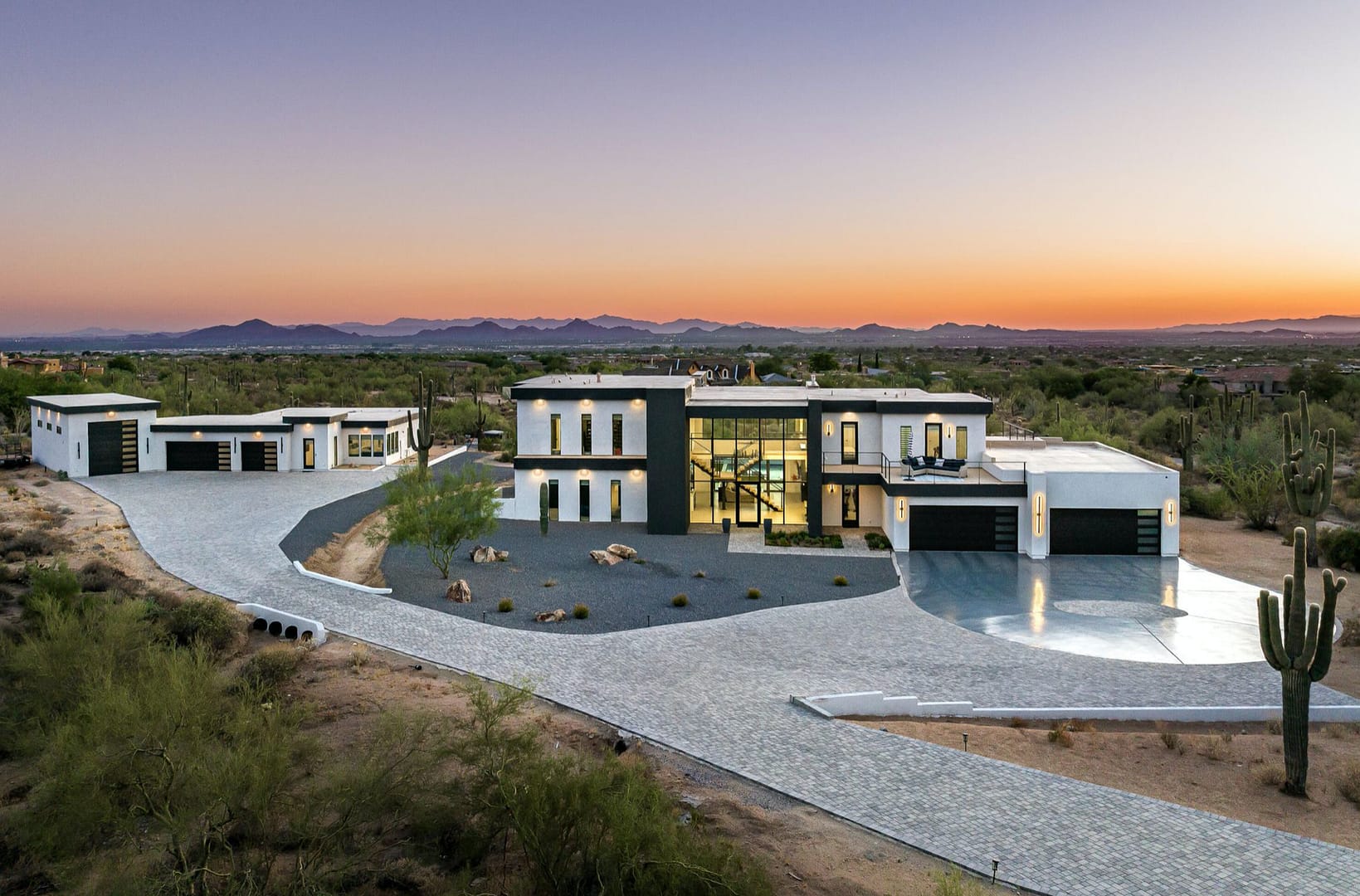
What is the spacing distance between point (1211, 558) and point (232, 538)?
2778 centimetres

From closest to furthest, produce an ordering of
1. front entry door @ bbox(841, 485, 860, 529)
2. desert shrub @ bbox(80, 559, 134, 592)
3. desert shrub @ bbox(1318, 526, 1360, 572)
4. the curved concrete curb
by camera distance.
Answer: desert shrub @ bbox(80, 559, 134, 592), the curved concrete curb, desert shrub @ bbox(1318, 526, 1360, 572), front entry door @ bbox(841, 485, 860, 529)

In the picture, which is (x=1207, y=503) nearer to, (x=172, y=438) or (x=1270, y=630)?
(x=1270, y=630)

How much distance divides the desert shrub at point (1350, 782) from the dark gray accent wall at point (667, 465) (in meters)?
19.2

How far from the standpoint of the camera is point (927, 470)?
29.3m

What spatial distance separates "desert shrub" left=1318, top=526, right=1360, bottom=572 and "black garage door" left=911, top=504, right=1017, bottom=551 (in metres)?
8.02

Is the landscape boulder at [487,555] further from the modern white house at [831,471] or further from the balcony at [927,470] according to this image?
the balcony at [927,470]

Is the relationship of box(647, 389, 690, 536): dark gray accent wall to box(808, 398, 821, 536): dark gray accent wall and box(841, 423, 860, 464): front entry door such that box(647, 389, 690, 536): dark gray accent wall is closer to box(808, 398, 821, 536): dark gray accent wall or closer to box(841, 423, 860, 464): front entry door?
box(808, 398, 821, 536): dark gray accent wall

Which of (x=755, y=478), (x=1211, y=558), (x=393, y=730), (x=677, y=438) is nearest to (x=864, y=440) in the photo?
(x=755, y=478)

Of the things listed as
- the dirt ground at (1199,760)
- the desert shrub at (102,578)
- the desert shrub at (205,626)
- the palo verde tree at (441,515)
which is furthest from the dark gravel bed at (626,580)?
the dirt ground at (1199,760)

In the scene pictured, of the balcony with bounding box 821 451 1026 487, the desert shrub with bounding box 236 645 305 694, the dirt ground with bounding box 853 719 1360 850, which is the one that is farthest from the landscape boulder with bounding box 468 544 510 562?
the dirt ground with bounding box 853 719 1360 850

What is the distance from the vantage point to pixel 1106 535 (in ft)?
88.3

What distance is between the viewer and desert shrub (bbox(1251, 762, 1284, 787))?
1251cm

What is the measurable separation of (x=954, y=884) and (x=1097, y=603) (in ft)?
50.9

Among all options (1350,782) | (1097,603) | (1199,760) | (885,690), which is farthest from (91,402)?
(1350,782)
